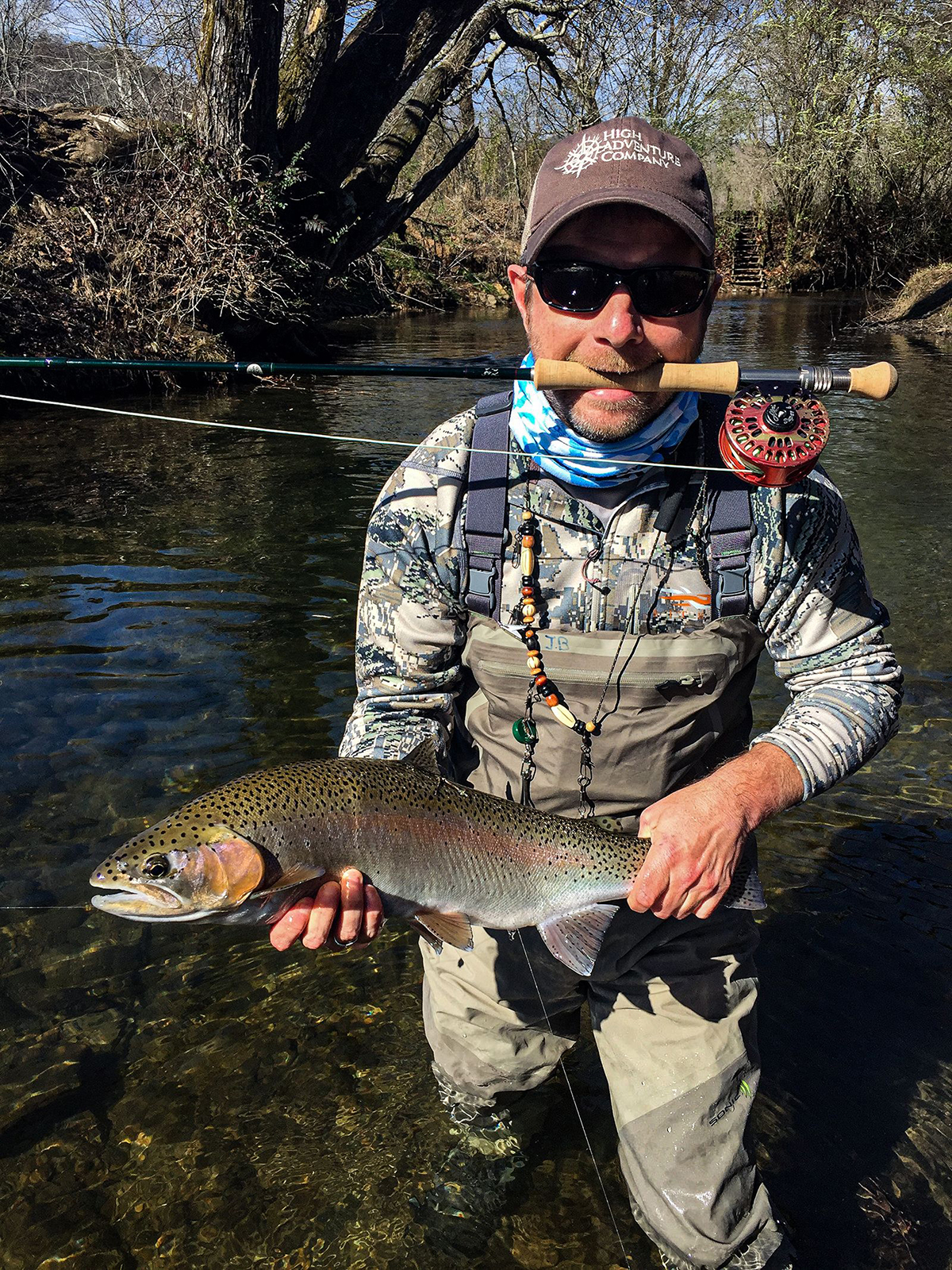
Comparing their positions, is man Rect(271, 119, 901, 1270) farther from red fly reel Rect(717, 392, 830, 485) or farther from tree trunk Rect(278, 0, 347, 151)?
tree trunk Rect(278, 0, 347, 151)

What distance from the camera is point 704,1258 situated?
2584 millimetres

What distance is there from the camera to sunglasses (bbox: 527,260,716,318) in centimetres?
258

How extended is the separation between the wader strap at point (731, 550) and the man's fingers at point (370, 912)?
1.09 m

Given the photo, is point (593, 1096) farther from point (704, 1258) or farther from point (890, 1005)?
point (890, 1005)

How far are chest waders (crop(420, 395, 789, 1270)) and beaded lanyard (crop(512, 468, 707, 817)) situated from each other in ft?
0.05

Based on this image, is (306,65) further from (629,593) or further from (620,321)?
(629,593)

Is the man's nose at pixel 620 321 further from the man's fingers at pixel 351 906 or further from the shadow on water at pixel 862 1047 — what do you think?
the shadow on water at pixel 862 1047

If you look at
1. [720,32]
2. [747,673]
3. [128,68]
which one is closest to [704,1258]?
[747,673]

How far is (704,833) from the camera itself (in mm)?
2381

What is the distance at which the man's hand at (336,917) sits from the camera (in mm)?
2289

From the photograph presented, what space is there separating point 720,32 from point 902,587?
1130 inches

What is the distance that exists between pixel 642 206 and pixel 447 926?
1828mm

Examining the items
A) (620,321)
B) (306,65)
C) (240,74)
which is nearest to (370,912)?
(620,321)

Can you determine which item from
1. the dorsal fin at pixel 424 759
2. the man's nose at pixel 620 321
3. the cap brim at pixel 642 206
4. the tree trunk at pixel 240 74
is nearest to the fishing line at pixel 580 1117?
the dorsal fin at pixel 424 759
